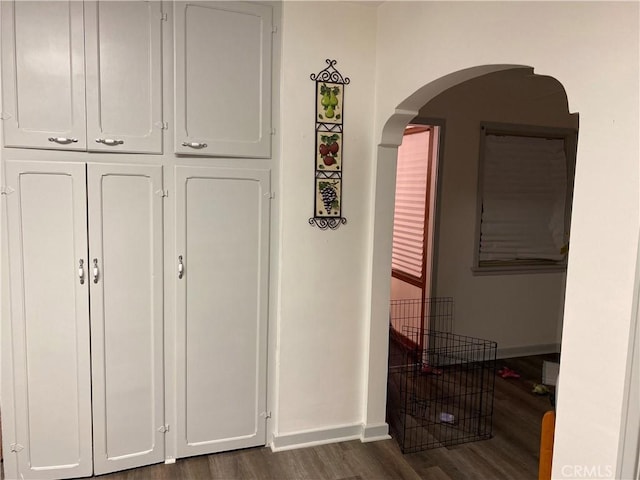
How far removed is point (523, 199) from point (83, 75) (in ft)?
11.9

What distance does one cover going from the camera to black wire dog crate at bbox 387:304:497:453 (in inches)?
126

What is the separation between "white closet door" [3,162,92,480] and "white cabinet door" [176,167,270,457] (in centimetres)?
48

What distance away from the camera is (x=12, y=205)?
2.41m

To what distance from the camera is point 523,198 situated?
4480 mm

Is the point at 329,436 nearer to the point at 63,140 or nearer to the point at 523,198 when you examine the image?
the point at 63,140

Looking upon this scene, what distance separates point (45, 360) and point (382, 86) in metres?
2.30

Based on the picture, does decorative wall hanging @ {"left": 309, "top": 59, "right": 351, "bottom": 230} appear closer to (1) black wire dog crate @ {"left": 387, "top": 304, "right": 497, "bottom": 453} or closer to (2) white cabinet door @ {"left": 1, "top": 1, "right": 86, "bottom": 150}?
(2) white cabinet door @ {"left": 1, "top": 1, "right": 86, "bottom": 150}

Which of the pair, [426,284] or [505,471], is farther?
[426,284]

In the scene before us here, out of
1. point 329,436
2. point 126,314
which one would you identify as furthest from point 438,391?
point 126,314

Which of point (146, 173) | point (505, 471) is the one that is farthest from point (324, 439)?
point (146, 173)

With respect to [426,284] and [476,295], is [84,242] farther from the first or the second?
[476,295]

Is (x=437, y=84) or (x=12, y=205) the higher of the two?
(x=437, y=84)

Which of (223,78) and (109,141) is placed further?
(223,78)

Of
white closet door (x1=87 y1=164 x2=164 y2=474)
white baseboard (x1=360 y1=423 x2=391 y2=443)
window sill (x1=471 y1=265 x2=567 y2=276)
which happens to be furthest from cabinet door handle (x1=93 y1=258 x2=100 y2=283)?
window sill (x1=471 y1=265 x2=567 y2=276)
